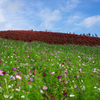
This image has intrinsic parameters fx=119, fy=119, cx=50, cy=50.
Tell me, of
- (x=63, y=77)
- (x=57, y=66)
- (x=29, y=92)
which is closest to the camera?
(x=29, y=92)

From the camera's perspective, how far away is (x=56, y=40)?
1362cm

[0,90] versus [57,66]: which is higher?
[57,66]

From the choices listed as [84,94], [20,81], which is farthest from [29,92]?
[84,94]

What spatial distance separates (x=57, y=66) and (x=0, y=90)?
8.68 ft

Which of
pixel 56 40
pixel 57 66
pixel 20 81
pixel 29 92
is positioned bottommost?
pixel 29 92

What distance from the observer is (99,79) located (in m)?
4.62

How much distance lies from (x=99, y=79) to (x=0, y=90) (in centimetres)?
358

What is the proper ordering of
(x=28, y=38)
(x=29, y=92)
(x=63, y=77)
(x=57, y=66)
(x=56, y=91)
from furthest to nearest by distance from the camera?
1. (x=28, y=38)
2. (x=57, y=66)
3. (x=63, y=77)
4. (x=56, y=91)
5. (x=29, y=92)

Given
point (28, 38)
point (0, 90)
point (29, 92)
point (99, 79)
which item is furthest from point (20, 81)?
point (28, 38)

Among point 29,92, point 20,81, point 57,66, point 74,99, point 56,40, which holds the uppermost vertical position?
point 56,40

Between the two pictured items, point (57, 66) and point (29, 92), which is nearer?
point (29, 92)

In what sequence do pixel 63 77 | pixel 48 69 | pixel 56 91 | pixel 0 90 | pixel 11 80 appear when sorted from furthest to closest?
pixel 48 69 < pixel 63 77 < pixel 11 80 < pixel 56 91 < pixel 0 90

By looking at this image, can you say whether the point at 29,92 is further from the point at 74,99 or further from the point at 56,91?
the point at 74,99

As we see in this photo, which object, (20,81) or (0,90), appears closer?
(0,90)
